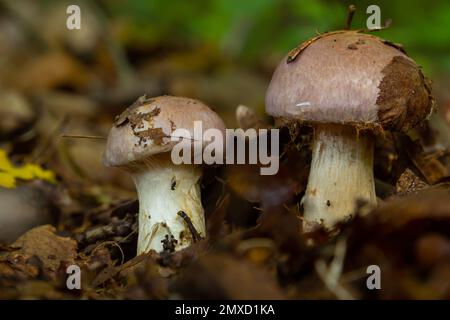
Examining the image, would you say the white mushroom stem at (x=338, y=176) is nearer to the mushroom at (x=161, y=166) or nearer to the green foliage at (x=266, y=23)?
the mushroom at (x=161, y=166)

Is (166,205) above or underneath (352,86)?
underneath

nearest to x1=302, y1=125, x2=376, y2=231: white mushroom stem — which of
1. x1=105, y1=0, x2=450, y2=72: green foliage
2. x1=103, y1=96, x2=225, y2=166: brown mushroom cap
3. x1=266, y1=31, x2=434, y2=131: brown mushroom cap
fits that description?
x1=266, y1=31, x2=434, y2=131: brown mushroom cap

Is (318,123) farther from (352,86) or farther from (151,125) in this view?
(151,125)

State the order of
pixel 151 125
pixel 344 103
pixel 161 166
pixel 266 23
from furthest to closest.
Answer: pixel 266 23, pixel 161 166, pixel 151 125, pixel 344 103

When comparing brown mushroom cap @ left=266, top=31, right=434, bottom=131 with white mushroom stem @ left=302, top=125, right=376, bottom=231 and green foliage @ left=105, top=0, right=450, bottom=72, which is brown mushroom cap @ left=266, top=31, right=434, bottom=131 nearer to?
white mushroom stem @ left=302, top=125, right=376, bottom=231

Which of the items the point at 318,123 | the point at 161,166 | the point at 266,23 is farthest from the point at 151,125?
the point at 266,23

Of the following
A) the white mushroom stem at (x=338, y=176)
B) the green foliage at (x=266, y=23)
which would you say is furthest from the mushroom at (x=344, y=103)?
the green foliage at (x=266, y=23)

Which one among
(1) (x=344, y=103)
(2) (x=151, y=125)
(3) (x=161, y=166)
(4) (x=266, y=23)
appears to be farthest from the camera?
(4) (x=266, y=23)
